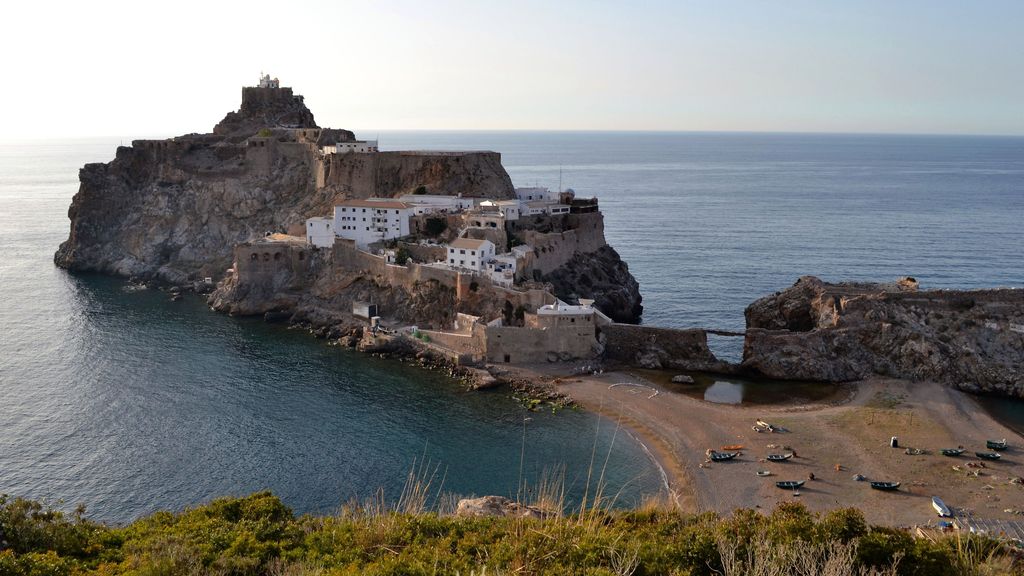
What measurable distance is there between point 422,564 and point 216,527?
680cm

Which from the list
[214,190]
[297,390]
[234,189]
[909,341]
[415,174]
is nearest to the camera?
[909,341]

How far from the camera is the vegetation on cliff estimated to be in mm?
13516

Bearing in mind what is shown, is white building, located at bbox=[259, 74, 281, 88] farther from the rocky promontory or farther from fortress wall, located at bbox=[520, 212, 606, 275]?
fortress wall, located at bbox=[520, 212, 606, 275]

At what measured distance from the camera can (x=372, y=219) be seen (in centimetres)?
5209

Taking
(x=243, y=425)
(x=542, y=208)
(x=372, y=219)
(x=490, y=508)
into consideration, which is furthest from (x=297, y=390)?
(x=542, y=208)

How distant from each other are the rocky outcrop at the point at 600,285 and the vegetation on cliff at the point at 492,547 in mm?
29845

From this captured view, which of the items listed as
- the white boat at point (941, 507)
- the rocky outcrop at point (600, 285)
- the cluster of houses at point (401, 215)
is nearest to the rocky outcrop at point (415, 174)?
the cluster of houses at point (401, 215)

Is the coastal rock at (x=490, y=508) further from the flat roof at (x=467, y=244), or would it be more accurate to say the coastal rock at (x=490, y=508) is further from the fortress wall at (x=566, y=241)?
the fortress wall at (x=566, y=241)

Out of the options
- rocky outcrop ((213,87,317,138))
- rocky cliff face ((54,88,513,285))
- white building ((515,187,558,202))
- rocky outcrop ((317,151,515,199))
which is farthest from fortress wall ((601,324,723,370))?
rocky outcrop ((213,87,317,138))

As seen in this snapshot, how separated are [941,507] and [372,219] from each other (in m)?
37.5

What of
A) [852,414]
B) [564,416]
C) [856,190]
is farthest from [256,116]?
[856,190]

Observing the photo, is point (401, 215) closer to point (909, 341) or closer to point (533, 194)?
point (533, 194)

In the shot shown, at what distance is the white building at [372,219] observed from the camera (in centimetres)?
5159

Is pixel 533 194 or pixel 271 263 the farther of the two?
pixel 533 194
